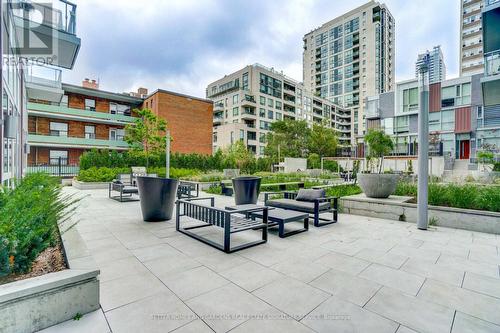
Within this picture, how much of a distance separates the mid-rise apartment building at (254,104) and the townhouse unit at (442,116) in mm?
19557

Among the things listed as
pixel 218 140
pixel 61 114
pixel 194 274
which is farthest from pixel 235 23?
pixel 218 140

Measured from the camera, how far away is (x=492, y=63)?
991cm

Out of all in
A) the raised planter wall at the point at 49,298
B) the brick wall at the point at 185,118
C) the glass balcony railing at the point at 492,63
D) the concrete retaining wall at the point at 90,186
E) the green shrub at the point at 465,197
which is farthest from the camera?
the brick wall at the point at 185,118

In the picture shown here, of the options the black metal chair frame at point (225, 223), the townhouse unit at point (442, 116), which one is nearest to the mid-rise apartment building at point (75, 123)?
the black metal chair frame at point (225, 223)

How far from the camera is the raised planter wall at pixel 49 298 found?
1.79m

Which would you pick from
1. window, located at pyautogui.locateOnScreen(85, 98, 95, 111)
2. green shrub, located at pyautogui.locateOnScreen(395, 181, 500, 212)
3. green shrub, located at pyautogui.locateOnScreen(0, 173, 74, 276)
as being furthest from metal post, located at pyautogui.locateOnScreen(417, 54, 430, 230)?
window, located at pyautogui.locateOnScreen(85, 98, 95, 111)

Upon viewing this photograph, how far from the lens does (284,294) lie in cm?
254

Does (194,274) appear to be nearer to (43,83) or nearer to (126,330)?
(126,330)

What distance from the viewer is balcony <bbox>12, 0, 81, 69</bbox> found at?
6535mm

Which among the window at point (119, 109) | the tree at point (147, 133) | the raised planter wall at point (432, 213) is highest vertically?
the window at point (119, 109)

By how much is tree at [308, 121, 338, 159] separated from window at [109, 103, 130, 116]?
2596cm

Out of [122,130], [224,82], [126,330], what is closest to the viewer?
[126,330]

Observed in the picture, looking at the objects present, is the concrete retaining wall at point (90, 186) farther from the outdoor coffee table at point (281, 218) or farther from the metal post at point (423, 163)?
the metal post at point (423, 163)

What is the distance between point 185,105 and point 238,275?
92.1 feet
